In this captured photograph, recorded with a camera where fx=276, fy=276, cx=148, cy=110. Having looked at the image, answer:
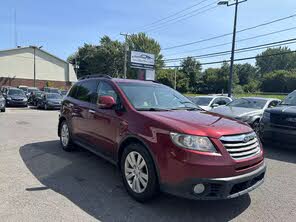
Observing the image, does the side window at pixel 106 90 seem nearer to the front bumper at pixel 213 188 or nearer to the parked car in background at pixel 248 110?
the front bumper at pixel 213 188

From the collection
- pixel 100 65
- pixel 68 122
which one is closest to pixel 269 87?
pixel 100 65

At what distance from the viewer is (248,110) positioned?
939 centimetres

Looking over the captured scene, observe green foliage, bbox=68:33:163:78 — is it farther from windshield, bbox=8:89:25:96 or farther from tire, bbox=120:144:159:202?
tire, bbox=120:144:159:202

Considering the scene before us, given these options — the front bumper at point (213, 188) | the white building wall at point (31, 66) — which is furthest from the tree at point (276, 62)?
the front bumper at point (213, 188)

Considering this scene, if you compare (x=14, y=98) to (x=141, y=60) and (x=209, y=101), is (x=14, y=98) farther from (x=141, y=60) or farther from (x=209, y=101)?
(x=141, y=60)

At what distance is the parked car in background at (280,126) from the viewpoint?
22.0ft

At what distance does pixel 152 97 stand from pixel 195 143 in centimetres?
168

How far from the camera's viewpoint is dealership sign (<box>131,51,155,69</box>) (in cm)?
4131

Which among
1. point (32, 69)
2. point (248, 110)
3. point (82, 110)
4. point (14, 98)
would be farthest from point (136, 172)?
point (32, 69)

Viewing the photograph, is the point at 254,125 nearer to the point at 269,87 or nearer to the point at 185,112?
the point at 185,112

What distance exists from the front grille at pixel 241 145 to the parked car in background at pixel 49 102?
19.1 m

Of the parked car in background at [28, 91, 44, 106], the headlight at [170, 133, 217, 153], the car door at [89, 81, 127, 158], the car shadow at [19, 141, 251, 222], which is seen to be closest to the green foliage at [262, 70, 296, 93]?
the parked car in background at [28, 91, 44, 106]

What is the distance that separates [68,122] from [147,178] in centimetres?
336

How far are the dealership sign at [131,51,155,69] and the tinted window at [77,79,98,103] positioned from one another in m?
35.6
